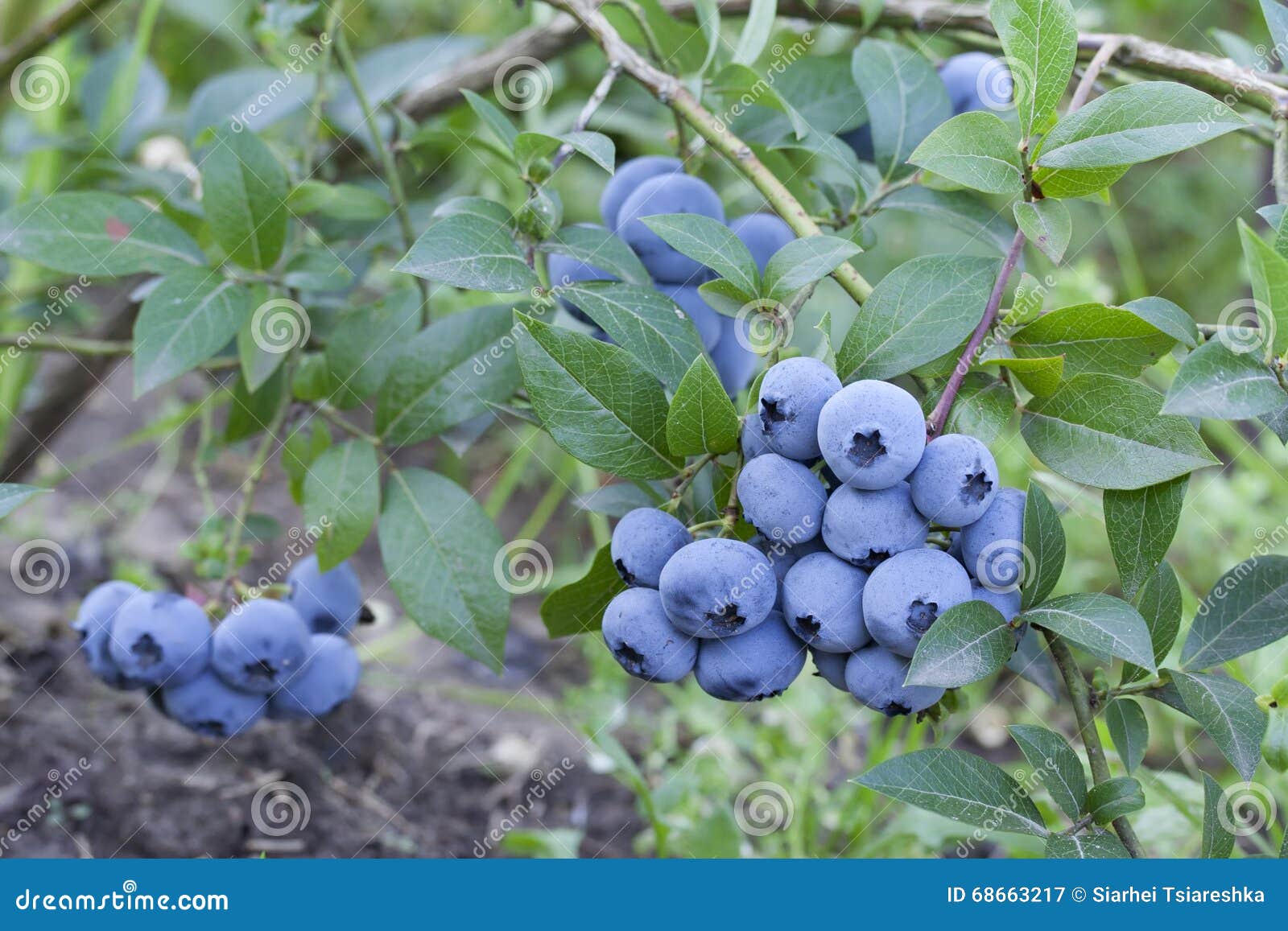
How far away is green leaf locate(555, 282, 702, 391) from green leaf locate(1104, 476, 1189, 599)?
345 mm

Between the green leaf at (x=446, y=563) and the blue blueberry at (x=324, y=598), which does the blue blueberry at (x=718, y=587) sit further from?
the blue blueberry at (x=324, y=598)

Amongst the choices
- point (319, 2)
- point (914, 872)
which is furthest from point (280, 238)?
point (914, 872)

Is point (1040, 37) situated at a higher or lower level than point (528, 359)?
higher

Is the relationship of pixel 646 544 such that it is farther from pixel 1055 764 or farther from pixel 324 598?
pixel 324 598

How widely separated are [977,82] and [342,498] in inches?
32.2

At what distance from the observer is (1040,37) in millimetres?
779

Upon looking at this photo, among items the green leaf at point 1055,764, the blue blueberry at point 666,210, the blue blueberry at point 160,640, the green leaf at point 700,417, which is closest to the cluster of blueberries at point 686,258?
the blue blueberry at point 666,210

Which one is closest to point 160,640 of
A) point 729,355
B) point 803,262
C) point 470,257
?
point 470,257

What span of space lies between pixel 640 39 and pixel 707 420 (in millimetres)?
702

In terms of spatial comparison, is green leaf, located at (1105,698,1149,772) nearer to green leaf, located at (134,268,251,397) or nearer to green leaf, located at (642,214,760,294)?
green leaf, located at (642,214,760,294)

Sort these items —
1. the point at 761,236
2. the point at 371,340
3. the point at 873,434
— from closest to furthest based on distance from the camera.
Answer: the point at 873,434
the point at 761,236
the point at 371,340

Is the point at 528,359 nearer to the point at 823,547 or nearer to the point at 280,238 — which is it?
the point at 823,547

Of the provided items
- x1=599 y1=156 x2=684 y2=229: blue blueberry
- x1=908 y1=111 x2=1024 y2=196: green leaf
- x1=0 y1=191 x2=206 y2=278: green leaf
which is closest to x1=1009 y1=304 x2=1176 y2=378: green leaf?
x1=908 y1=111 x2=1024 y2=196: green leaf

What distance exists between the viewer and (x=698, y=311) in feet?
3.34
